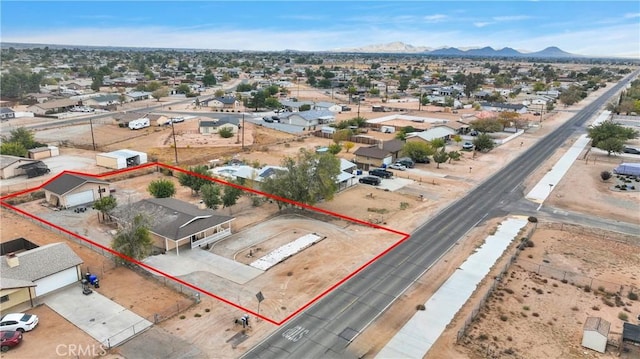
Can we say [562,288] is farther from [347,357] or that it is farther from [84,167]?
[84,167]

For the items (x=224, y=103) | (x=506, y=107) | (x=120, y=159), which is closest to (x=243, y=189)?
(x=120, y=159)

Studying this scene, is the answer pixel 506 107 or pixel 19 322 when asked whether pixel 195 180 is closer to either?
pixel 19 322

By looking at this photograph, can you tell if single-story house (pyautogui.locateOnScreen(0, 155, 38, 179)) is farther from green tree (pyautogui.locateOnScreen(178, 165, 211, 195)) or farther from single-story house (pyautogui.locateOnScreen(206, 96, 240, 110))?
single-story house (pyautogui.locateOnScreen(206, 96, 240, 110))

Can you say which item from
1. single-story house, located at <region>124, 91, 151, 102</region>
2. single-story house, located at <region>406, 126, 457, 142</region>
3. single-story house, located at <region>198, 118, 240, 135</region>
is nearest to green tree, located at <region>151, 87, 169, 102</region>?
single-story house, located at <region>124, 91, 151, 102</region>

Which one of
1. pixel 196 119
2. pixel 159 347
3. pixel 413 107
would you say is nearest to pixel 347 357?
pixel 159 347

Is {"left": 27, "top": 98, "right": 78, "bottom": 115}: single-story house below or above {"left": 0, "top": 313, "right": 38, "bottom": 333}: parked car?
above

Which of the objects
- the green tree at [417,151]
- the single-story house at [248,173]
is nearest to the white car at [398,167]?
the green tree at [417,151]
